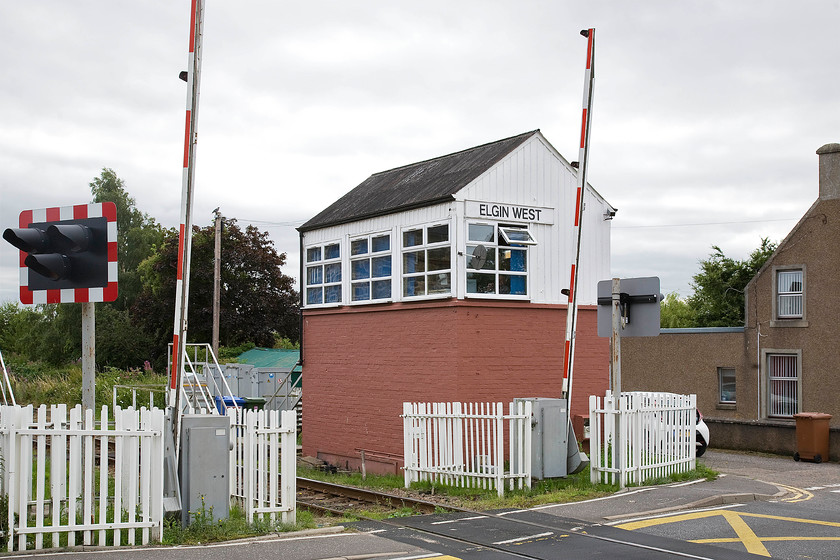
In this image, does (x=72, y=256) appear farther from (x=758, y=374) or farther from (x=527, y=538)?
(x=758, y=374)

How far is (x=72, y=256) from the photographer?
8719mm

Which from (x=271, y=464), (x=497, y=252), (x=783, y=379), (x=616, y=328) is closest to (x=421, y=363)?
(x=497, y=252)

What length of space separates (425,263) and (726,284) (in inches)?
1145

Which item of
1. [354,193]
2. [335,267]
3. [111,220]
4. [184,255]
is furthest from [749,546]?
[354,193]

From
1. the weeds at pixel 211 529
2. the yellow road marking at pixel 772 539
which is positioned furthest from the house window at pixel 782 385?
the weeds at pixel 211 529

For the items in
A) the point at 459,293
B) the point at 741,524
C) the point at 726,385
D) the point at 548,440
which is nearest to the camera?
the point at 741,524

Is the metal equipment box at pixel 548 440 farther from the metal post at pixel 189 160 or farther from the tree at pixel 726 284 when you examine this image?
the tree at pixel 726 284

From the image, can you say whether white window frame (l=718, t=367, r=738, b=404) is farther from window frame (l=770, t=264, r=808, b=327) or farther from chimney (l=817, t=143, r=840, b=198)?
chimney (l=817, t=143, r=840, b=198)

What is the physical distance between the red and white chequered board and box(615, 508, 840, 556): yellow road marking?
20.9ft

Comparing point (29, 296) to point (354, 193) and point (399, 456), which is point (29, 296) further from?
point (354, 193)

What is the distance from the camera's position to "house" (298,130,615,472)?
17625 mm

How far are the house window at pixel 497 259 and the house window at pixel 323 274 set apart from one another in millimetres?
4709

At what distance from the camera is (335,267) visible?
70.9 feet

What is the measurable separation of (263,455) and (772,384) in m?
22.6
